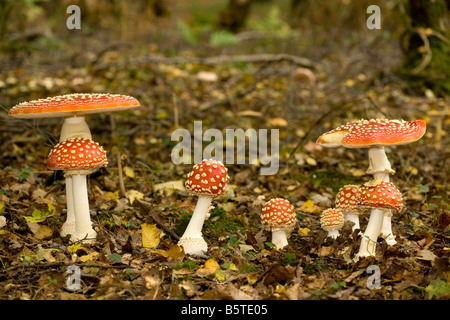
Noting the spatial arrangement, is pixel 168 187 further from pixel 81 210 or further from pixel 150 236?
pixel 81 210

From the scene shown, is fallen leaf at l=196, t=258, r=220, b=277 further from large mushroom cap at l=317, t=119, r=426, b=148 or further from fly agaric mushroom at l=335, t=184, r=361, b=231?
large mushroom cap at l=317, t=119, r=426, b=148

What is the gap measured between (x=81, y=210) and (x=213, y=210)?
4.88 feet

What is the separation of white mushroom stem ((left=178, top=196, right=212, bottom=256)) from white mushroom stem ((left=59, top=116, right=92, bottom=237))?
1.14 m

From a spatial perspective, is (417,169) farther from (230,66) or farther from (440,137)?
(230,66)

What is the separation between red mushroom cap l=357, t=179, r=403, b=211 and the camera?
3.83m

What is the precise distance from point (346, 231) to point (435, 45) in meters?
6.98

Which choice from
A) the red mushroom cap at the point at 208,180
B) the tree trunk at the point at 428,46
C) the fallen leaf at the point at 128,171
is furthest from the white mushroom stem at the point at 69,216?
the tree trunk at the point at 428,46

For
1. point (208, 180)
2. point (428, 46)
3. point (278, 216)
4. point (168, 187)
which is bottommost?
point (168, 187)

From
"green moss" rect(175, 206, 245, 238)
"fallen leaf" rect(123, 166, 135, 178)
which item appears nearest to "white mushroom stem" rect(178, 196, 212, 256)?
"green moss" rect(175, 206, 245, 238)

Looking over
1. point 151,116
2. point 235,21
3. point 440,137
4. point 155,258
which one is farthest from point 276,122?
point 235,21

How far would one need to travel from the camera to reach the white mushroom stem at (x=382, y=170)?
4.24 m

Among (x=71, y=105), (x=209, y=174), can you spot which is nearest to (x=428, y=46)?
(x=209, y=174)

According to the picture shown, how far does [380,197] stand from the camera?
3830 millimetres

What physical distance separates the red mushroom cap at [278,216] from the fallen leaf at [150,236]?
1071mm
